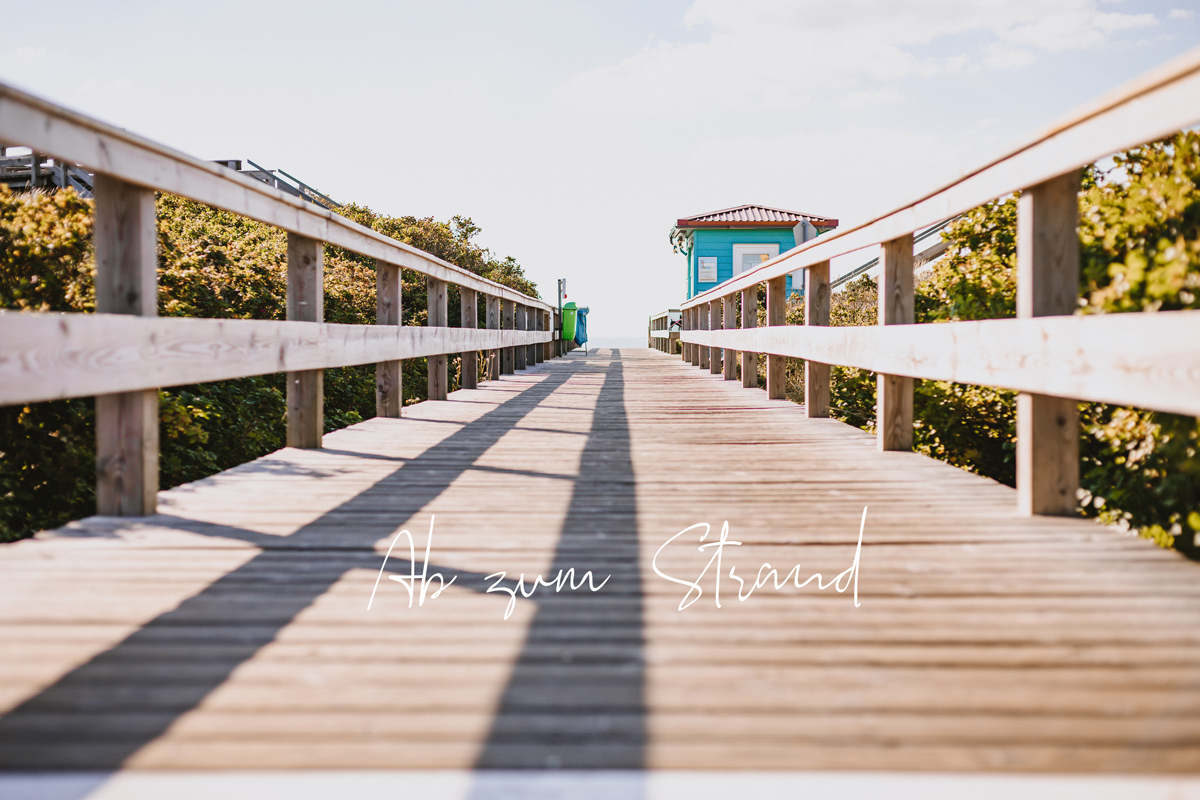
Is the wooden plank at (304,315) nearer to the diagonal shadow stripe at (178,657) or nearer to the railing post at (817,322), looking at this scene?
the diagonal shadow stripe at (178,657)

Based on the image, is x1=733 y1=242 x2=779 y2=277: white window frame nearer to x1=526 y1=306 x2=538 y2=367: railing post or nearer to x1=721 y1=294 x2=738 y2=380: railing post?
x1=526 y1=306 x2=538 y2=367: railing post

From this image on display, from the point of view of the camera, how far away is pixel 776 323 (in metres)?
7.20

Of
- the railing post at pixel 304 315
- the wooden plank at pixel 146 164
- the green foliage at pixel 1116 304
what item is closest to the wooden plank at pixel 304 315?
the railing post at pixel 304 315

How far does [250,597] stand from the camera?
1.87 m

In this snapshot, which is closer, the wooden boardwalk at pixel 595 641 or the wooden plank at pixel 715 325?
the wooden boardwalk at pixel 595 641

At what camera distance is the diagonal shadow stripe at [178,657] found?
1239mm

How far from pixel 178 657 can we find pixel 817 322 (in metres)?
4.89

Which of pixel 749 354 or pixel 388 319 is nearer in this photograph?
pixel 388 319

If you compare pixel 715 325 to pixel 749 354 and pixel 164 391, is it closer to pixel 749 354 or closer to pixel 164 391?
pixel 749 354

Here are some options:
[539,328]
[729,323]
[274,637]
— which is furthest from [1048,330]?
[539,328]

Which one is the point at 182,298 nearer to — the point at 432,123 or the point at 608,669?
the point at 608,669

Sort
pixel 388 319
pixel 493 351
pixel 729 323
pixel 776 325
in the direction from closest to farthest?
pixel 388 319, pixel 776 325, pixel 729 323, pixel 493 351

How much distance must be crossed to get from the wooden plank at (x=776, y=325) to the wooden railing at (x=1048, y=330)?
95.0 inches

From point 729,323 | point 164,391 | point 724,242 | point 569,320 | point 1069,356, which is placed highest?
point 724,242
